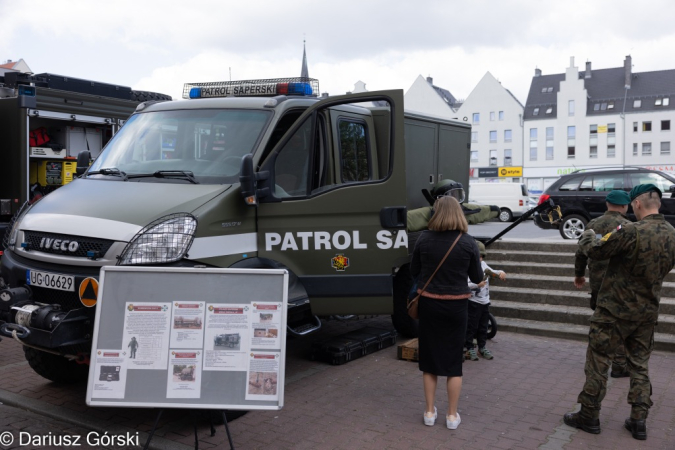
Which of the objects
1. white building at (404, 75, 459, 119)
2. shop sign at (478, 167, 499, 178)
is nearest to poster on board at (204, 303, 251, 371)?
shop sign at (478, 167, 499, 178)

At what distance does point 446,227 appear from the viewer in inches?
196

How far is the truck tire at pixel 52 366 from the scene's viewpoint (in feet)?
19.4

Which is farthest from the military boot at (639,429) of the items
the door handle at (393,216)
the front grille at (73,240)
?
the front grille at (73,240)

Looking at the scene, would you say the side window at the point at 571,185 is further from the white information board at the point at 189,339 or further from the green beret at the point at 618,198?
the white information board at the point at 189,339

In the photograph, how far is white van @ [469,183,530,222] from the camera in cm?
2906

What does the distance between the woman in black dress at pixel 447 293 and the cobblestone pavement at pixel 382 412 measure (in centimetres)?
43

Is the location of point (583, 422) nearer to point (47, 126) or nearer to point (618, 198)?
point (618, 198)

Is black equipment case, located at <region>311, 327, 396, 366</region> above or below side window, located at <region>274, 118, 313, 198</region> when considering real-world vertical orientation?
below

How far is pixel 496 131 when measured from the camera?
247 feet

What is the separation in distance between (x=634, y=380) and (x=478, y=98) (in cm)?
7392

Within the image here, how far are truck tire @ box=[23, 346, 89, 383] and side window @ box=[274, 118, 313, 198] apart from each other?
2413 millimetres

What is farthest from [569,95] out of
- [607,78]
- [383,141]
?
[383,141]

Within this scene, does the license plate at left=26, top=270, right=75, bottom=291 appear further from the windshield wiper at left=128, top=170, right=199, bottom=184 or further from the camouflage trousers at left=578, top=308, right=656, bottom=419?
the camouflage trousers at left=578, top=308, right=656, bottom=419

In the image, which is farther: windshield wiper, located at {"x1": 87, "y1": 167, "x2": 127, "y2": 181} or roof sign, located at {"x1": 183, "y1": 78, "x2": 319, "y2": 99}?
roof sign, located at {"x1": 183, "y1": 78, "x2": 319, "y2": 99}
